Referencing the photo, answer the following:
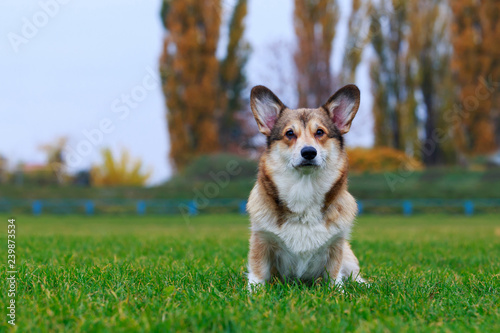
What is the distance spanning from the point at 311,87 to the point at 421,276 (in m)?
27.1

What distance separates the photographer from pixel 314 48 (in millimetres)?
30781

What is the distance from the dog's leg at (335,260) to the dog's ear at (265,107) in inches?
41.7

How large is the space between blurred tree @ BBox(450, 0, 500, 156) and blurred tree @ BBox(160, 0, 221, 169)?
50.2ft

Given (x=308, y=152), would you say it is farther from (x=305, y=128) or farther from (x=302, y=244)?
(x=302, y=244)

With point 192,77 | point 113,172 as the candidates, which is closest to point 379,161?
point 192,77

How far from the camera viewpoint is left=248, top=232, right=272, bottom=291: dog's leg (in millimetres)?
3846

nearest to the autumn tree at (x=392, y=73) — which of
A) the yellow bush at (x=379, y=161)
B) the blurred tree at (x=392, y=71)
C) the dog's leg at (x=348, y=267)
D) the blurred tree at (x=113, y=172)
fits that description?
the blurred tree at (x=392, y=71)

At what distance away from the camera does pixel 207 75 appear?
108ft

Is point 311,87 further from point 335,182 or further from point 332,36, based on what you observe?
point 335,182

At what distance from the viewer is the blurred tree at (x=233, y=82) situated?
35.4 metres

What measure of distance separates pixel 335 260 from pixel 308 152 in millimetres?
952

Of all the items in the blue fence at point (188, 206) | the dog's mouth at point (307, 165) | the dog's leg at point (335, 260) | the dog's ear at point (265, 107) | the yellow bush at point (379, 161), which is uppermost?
the dog's ear at point (265, 107)

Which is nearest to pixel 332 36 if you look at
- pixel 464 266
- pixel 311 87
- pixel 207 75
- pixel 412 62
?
pixel 311 87

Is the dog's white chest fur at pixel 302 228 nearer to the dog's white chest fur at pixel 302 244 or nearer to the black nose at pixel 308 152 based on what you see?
the dog's white chest fur at pixel 302 244
